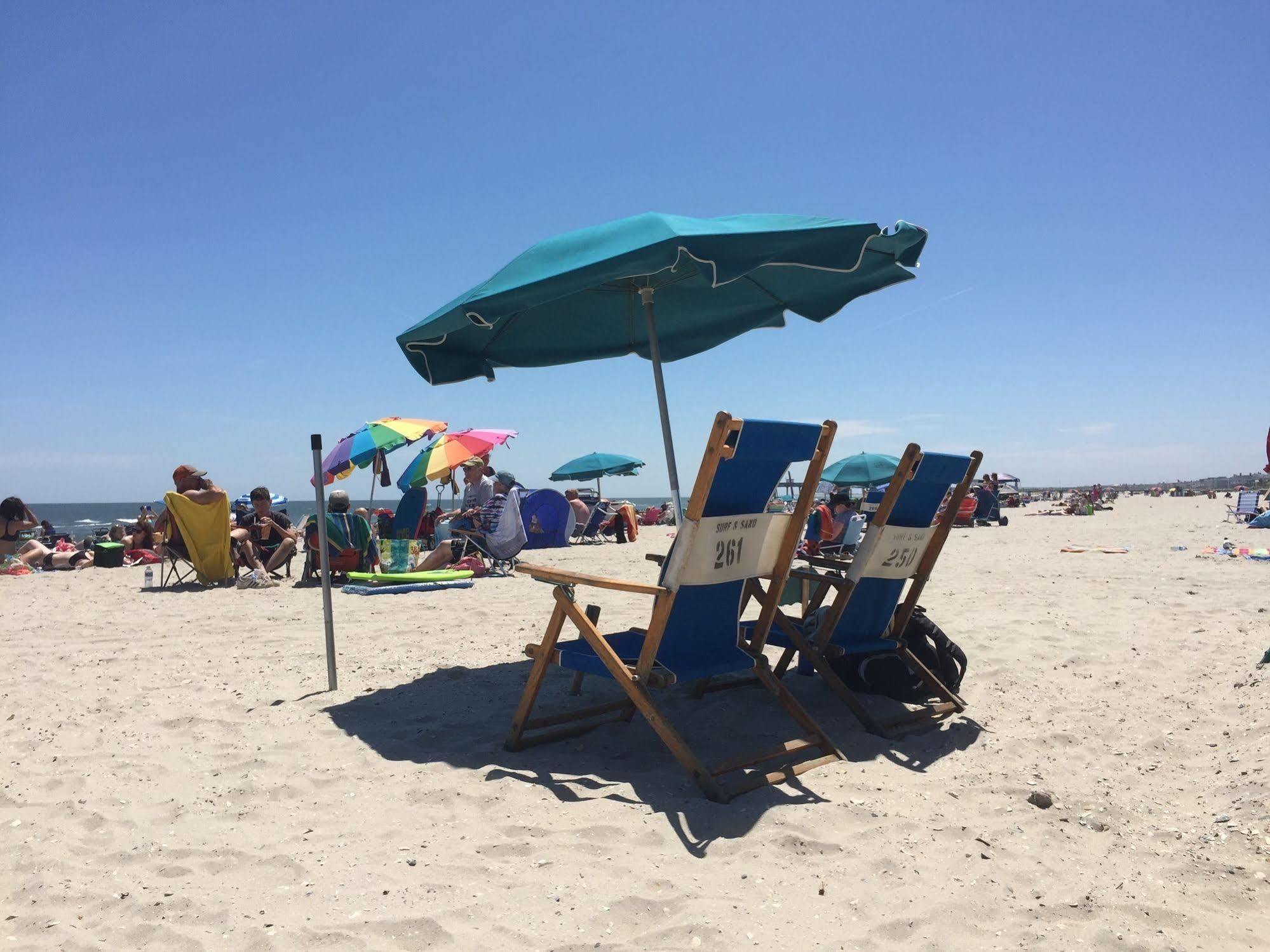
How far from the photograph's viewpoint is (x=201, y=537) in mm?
7727

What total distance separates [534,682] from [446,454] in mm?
8784

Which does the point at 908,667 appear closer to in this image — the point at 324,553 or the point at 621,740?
the point at 621,740

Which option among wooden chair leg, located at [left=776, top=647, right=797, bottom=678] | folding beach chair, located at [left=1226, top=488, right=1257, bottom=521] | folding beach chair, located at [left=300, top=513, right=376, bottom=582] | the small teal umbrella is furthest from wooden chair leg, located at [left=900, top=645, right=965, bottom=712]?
folding beach chair, located at [left=1226, top=488, right=1257, bottom=521]

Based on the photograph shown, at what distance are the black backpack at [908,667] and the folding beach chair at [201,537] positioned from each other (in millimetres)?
6383

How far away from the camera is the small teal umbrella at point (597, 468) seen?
20.8 metres

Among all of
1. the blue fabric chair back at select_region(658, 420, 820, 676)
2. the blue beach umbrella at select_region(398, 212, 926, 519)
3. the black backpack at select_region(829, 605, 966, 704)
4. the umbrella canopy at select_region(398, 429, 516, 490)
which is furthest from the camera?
the umbrella canopy at select_region(398, 429, 516, 490)

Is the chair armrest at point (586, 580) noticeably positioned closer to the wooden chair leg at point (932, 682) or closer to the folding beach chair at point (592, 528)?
the wooden chair leg at point (932, 682)

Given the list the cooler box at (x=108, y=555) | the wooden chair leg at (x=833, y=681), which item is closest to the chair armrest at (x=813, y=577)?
the wooden chair leg at (x=833, y=681)

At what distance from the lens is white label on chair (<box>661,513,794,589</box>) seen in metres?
2.72

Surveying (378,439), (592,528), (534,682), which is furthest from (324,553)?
(592,528)

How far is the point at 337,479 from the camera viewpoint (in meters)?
12.6

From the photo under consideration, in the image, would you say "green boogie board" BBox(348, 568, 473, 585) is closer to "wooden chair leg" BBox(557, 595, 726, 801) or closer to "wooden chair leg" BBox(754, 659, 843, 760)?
"wooden chair leg" BBox(557, 595, 726, 801)

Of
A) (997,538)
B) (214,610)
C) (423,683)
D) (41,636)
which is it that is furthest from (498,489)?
(997,538)

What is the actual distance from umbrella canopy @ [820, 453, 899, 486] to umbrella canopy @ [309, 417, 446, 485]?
341 inches
